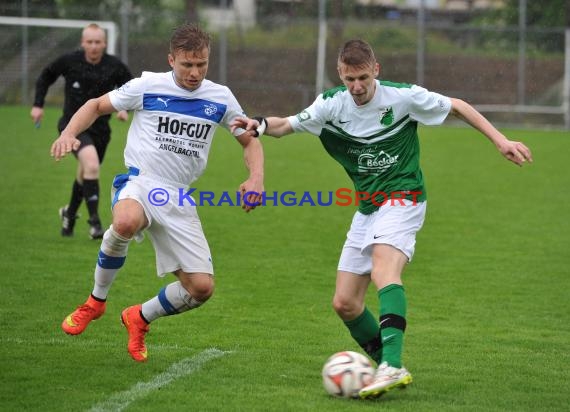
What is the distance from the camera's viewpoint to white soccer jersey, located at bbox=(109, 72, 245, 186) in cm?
634

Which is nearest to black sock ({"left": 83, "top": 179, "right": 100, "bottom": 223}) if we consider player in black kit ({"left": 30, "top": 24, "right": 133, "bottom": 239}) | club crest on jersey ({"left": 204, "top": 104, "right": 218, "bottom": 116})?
player in black kit ({"left": 30, "top": 24, "right": 133, "bottom": 239})

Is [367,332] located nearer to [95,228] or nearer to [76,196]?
[95,228]

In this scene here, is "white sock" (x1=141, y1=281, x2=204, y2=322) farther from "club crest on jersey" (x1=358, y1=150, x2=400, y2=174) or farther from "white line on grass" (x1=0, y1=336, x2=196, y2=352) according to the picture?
"club crest on jersey" (x1=358, y1=150, x2=400, y2=174)

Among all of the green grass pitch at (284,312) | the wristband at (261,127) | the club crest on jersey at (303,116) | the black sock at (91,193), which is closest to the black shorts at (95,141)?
the black sock at (91,193)

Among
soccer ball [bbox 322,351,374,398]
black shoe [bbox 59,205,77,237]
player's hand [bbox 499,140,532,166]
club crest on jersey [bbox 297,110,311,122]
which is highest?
club crest on jersey [bbox 297,110,311,122]

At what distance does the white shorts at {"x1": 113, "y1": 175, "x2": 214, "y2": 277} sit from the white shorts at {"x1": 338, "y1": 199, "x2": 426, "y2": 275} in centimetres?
89

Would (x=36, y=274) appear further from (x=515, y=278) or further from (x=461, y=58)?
(x=461, y=58)

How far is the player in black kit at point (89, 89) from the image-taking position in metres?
11.1

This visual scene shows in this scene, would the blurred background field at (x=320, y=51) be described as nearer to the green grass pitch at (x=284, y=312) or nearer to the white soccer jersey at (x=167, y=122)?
the green grass pitch at (x=284, y=312)

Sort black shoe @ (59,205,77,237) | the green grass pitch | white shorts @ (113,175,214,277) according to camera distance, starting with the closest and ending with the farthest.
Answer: the green grass pitch, white shorts @ (113,175,214,277), black shoe @ (59,205,77,237)

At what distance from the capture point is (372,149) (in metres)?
6.16

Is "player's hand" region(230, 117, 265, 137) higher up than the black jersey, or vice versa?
"player's hand" region(230, 117, 265, 137)

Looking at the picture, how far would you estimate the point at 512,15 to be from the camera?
1257 inches

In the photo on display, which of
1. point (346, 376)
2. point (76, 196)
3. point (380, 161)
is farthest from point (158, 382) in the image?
point (76, 196)
